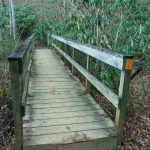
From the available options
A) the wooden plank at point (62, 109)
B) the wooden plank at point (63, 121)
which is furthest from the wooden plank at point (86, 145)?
the wooden plank at point (62, 109)

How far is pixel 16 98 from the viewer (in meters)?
2.70

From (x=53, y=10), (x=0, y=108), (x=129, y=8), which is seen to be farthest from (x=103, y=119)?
(x=53, y=10)

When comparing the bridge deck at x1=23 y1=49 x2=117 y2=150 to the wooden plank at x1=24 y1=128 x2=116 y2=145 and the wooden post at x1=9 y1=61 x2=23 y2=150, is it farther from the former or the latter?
the wooden post at x1=9 y1=61 x2=23 y2=150

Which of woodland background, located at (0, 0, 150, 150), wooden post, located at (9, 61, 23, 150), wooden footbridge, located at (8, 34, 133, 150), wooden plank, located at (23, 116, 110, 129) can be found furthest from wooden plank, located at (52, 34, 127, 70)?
wooden post, located at (9, 61, 23, 150)

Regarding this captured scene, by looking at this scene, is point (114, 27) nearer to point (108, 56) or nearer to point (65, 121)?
point (108, 56)

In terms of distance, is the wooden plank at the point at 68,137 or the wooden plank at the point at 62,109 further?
the wooden plank at the point at 62,109

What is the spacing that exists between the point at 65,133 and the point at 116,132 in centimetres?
69

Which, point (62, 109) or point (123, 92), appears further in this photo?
point (62, 109)

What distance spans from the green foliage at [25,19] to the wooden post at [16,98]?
13.1m

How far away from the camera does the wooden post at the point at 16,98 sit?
2.59m

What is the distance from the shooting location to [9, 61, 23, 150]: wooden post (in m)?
2.59

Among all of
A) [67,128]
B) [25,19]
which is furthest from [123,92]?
[25,19]

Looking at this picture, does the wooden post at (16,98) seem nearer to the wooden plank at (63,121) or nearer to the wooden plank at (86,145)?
the wooden plank at (86,145)

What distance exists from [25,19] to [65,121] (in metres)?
13.4
